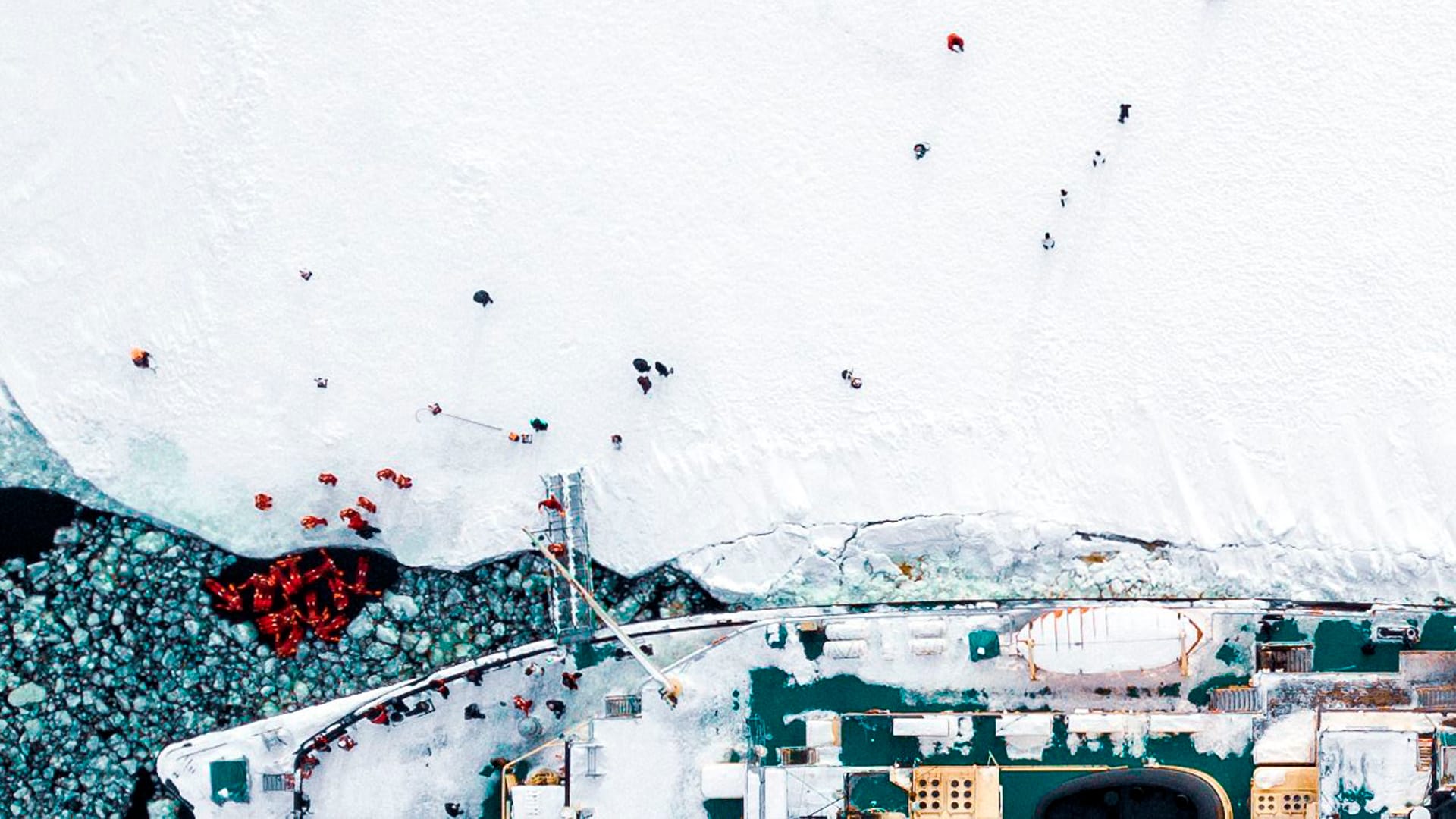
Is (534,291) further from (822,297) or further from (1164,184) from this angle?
(1164,184)

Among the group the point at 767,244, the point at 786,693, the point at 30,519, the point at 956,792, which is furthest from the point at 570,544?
the point at 30,519

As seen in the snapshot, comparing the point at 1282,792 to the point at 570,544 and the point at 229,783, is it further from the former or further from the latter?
the point at 229,783

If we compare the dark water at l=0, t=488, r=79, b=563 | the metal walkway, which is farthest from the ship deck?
the dark water at l=0, t=488, r=79, b=563

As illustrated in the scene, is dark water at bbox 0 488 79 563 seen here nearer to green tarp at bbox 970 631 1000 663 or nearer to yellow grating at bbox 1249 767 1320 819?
green tarp at bbox 970 631 1000 663

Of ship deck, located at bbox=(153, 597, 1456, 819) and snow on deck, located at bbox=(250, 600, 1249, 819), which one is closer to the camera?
ship deck, located at bbox=(153, 597, 1456, 819)

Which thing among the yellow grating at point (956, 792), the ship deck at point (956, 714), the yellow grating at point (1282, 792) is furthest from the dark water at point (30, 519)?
the yellow grating at point (1282, 792)

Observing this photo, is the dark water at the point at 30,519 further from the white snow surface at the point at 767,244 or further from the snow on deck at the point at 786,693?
the snow on deck at the point at 786,693

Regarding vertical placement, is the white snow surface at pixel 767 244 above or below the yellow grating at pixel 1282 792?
above

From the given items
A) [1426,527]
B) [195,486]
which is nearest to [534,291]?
[195,486]
